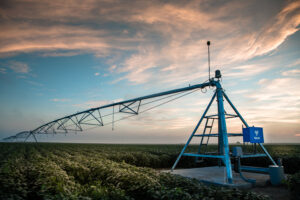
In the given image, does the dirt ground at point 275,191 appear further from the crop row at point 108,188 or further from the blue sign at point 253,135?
the crop row at point 108,188

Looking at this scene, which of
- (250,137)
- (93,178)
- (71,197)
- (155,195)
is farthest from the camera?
(250,137)

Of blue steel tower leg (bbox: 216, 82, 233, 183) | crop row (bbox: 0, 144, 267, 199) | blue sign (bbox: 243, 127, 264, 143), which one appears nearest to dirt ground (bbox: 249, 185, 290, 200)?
blue steel tower leg (bbox: 216, 82, 233, 183)

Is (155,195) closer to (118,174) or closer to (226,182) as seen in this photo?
(118,174)

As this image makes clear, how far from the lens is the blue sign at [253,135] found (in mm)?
11636

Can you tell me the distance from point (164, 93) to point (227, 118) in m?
4.92

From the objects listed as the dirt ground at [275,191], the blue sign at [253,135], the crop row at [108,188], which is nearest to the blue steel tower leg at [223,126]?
the blue sign at [253,135]

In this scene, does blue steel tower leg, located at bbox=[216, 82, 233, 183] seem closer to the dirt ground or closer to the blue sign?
the blue sign

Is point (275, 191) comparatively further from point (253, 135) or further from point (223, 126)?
point (223, 126)

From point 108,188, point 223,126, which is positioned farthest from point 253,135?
point 108,188

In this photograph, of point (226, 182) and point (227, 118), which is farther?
point (227, 118)

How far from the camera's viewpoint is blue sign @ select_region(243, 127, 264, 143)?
11636mm

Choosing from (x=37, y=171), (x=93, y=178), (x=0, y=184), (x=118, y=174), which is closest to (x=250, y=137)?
(x=118, y=174)

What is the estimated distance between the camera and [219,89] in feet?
40.9

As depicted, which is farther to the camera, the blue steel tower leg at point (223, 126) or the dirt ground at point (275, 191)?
the blue steel tower leg at point (223, 126)
